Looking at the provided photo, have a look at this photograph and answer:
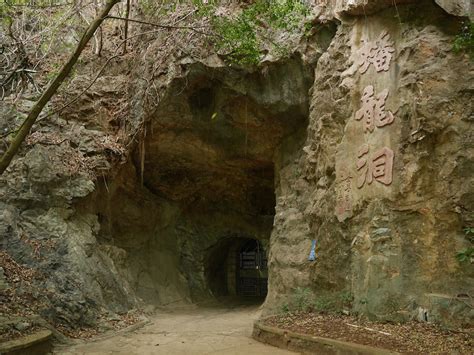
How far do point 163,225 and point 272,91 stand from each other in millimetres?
5426

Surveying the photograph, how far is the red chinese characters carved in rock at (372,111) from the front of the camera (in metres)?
5.93

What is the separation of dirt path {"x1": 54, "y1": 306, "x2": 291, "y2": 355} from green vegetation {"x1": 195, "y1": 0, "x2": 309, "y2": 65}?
4497 mm

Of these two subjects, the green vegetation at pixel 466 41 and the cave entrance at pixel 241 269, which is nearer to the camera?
the green vegetation at pixel 466 41

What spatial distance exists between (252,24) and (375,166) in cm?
394

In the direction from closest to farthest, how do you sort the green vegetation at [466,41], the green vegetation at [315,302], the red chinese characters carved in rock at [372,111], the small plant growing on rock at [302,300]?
the green vegetation at [466,41] < the red chinese characters carved in rock at [372,111] < the green vegetation at [315,302] < the small plant growing on rock at [302,300]

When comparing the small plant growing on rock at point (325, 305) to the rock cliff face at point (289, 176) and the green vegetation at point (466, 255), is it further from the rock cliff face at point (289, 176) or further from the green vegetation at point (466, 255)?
the green vegetation at point (466, 255)

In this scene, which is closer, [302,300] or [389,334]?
[389,334]

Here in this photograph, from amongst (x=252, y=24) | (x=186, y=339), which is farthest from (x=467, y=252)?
(x=252, y=24)

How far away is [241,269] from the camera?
16.2 m

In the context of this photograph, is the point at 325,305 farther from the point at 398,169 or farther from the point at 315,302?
the point at 398,169

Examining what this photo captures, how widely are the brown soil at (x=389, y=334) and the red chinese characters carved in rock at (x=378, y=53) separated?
338 cm

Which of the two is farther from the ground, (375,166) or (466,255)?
(375,166)

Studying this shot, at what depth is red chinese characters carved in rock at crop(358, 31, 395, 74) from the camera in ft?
20.0

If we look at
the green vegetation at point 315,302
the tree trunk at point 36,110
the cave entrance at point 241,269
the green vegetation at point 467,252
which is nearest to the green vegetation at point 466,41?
the green vegetation at point 467,252
